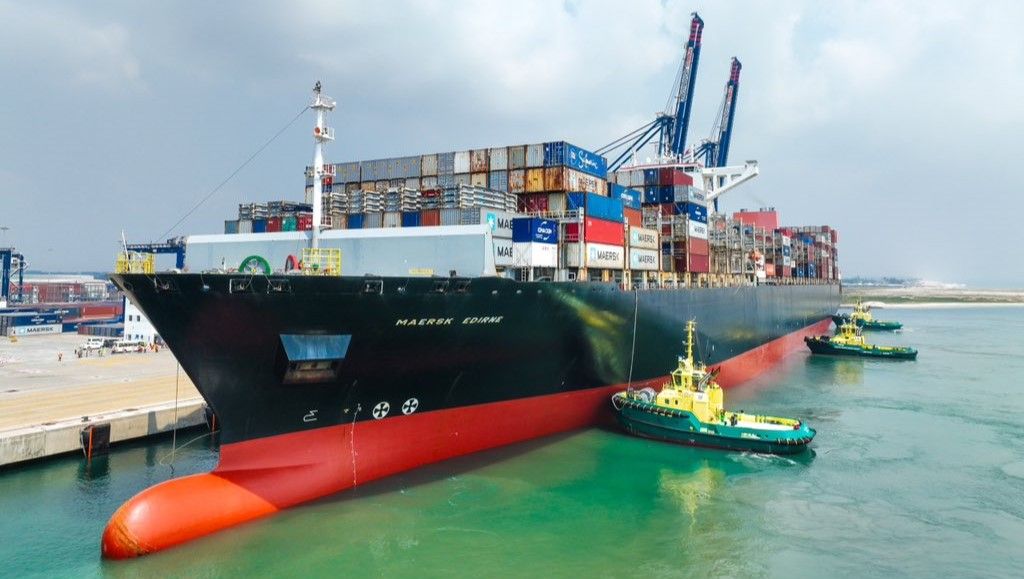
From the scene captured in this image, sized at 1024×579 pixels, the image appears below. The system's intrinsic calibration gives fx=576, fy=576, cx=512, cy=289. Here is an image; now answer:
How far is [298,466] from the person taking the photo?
1664 cm

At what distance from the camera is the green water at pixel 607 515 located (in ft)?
46.6

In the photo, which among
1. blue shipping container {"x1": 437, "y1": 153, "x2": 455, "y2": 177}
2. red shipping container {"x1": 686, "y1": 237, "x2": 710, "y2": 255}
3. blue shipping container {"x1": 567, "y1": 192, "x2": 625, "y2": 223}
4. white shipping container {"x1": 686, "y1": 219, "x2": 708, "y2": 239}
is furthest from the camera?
white shipping container {"x1": 686, "y1": 219, "x2": 708, "y2": 239}

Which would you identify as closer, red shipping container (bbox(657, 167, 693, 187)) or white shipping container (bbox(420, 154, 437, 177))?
white shipping container (bbox(420, 154, 437, 177))

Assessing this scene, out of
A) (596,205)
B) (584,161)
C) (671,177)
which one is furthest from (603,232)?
(671,177)

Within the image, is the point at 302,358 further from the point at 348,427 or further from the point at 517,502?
the point at 517,502

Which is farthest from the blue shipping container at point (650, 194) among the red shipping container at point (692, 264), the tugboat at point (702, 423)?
the tugboat at point (702, 423)

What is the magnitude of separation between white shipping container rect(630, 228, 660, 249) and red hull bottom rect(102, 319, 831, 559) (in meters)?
10.6

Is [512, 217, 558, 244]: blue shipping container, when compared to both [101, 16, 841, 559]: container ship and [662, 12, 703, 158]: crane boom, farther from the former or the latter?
[662, 12, 703, 158]: crane boom

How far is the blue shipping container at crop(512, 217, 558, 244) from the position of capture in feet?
74.8

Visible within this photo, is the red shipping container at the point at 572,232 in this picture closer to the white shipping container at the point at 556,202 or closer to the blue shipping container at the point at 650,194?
the white shipping container at the point at 556,202

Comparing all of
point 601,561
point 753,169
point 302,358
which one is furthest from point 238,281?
point 753,169

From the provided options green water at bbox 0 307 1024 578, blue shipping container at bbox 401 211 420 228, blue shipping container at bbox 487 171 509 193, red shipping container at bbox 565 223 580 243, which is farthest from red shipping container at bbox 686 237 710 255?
blue shipping container at bbox 401 211 420 228

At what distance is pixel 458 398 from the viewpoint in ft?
65.8

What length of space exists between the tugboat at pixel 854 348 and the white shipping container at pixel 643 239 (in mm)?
31023
